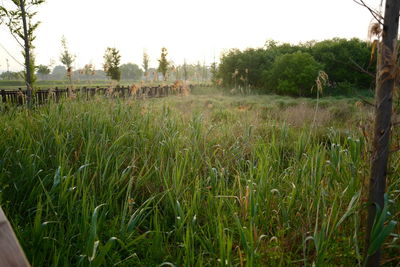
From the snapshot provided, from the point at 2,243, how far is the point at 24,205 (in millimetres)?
2252

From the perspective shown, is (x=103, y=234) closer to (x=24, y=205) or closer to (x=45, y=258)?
(x=45, y=258)

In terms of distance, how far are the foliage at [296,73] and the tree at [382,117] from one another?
15836mm

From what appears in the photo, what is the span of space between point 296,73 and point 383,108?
16.9m

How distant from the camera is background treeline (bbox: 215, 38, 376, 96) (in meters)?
17.4

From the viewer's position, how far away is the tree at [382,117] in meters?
1.53

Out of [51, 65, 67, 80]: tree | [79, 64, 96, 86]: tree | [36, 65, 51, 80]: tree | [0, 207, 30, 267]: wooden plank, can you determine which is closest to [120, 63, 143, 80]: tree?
[51, 65, 67, 80]: tree

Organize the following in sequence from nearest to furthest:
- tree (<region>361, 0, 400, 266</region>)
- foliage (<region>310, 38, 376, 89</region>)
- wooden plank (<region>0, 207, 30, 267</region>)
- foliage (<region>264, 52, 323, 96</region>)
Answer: wooden plank (<region>0, 207, 30, 267</region>) → tree (<region>361, 0, 400, 266</region>) → foliage (<region>264, 52, 323, 96</region>) → foliage (<region>310, 38, 376, 89</region>)

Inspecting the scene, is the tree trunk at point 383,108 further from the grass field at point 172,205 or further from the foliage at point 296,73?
the foliage at point 296,73

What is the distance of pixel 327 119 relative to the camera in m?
8.19

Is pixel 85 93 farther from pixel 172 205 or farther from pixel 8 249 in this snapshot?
pixel 8 249

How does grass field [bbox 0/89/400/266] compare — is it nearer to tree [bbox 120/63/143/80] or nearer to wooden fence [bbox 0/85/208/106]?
wooden fence [bbox 0/85/208/106]

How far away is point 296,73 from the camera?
17500 mm

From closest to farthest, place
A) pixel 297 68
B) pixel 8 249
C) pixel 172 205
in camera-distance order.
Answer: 1. pixel 8 249
2. pixel 172 205
3. pixel 297 68

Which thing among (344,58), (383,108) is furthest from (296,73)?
(383,108)
